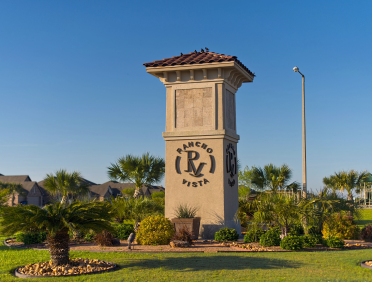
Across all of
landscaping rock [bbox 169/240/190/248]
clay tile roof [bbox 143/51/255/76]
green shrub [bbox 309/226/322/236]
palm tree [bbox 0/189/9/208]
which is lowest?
landscaping rock [bbox 169/240/190/248]

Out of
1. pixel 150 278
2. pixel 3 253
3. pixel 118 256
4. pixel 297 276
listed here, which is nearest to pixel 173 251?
pixel 118 256

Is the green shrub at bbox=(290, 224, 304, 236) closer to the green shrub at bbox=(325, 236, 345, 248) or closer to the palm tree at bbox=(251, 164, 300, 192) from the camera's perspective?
the green shrub at bbox=(325, 236, 345, 248)

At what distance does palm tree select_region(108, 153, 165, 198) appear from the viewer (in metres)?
35.8

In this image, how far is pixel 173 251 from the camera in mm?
14852

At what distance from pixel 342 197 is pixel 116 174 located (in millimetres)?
22631

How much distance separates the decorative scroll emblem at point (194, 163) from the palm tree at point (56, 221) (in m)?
8.51

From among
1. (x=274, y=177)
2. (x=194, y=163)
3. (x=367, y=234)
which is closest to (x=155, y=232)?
(x=194, y=163)

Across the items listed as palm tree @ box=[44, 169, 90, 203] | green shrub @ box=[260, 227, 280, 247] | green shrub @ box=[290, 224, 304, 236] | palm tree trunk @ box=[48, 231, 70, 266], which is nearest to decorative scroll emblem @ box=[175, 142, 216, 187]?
green shrub @ box=[260, 227, 280, 247]

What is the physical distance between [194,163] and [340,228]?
24.9ft

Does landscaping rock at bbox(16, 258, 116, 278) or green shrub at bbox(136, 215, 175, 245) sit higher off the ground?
green shrub at bbox(136, 215, 175, 245)

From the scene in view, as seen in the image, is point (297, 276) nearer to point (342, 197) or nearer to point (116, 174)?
point (342, 197)

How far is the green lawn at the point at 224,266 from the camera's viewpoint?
10.5 m

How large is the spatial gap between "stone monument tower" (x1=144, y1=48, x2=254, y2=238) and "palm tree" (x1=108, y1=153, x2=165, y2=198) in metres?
15.8

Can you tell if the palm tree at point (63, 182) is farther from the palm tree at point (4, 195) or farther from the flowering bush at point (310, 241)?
the flowering bush at point (310, 241)
